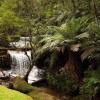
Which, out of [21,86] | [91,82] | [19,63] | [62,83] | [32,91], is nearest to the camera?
[91,82]

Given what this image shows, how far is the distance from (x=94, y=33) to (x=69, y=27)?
5.36ft

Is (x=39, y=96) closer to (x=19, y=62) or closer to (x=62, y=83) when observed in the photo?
(x=62, y=83)

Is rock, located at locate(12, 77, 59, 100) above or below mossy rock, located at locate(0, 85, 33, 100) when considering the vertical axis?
below

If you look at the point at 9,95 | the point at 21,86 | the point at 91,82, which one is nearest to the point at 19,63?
the point at 21,86

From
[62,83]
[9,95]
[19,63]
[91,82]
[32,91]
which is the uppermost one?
[91,82]

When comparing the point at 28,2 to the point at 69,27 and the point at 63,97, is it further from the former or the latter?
the point at 63,97

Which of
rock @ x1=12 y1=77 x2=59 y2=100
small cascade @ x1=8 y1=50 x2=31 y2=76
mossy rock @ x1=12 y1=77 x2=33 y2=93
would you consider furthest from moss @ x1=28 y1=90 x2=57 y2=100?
small cascade @ x1=8 y1=50 x2=31 y2=76

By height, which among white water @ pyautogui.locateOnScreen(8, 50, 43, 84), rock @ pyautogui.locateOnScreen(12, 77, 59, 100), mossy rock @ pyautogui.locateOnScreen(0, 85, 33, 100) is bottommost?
white water @ pyautogui.locateOnScreen(8, 50, 43, 84)

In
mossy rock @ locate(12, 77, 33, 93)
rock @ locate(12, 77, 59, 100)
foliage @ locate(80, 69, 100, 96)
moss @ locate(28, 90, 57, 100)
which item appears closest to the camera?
foliage @ locate(80, 69, 100, 96)

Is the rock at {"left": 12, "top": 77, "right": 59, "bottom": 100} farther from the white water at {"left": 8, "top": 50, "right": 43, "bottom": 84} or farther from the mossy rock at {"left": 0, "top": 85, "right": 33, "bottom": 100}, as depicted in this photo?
the white water at {"left": 8, "top": 50, "right": 43, "bottom": 84}

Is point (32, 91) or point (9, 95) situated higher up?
point (9, 95)

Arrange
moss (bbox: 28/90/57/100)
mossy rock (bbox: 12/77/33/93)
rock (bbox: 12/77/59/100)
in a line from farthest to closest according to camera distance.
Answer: mossy rock (bbox: 12/77/33/93) → rock (bbox: 12/77/59/100) → moss (bbox: 28/90/57/100)

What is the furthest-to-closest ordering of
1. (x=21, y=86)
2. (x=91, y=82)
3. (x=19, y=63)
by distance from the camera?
(x=19, y=63)
(x=21, y=86)
(x=91, y=82)

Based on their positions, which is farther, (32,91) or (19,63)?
(19,63)
